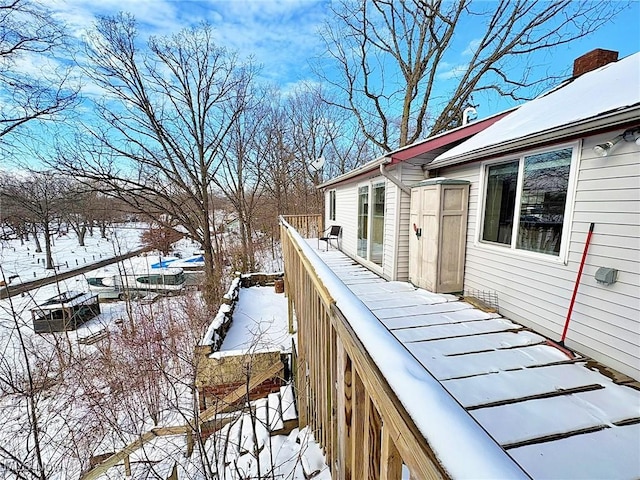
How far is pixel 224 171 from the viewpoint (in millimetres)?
16156

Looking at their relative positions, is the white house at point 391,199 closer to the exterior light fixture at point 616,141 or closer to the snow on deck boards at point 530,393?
the snow on deck boards at point 530,393

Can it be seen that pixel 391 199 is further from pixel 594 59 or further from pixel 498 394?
pixel 498 394

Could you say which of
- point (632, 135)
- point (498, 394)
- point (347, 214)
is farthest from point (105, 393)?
point (632, 135)

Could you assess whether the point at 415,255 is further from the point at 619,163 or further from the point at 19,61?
the point at 19,61

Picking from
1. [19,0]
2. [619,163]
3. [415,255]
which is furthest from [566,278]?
[19,0]

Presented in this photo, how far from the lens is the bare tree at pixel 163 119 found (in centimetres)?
1055

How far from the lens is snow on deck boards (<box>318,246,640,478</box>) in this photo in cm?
177

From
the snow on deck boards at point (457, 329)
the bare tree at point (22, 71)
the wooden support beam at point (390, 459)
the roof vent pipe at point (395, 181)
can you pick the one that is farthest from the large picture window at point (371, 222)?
the bare tree at point (22, 71)

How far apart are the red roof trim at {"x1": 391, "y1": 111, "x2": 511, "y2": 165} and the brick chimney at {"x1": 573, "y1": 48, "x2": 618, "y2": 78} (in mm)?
1288

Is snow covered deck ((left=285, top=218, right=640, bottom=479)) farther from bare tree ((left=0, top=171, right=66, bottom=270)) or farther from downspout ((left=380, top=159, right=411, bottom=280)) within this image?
bare tree ((left=0, top=171, right=66, bottom=270))

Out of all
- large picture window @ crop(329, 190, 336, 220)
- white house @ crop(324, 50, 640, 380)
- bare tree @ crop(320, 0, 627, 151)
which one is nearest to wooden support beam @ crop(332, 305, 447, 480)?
white house @ crop(324, 50, 640, 380)

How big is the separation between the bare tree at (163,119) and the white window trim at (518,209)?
35.4 feet

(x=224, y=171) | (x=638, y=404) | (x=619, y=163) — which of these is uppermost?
(x=224, y=171)

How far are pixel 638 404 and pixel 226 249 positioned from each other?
16.7 meters
